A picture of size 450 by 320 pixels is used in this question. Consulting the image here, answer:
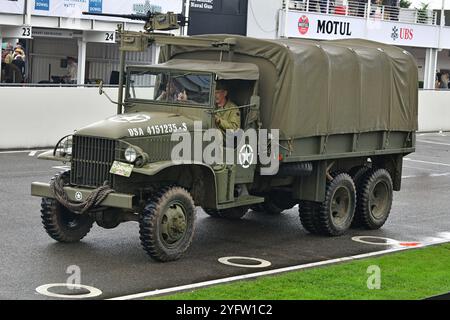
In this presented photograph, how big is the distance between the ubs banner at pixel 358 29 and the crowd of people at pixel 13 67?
14.2 metres

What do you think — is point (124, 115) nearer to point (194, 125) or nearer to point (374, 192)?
point (194, 125)

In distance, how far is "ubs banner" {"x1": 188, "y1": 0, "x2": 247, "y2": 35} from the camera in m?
40.5

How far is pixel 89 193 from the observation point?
1249cm

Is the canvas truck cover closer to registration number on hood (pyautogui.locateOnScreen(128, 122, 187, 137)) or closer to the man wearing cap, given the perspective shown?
the man wearing cap

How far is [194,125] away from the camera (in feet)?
43.3

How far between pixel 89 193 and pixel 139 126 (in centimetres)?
104

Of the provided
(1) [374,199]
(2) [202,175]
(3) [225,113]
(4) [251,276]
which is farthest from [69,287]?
(1) [374,199]

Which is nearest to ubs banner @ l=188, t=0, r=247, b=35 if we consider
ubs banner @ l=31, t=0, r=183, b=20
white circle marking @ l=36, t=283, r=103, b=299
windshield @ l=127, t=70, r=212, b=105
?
ubs banner @ l=31, t=0, r=183, b=20

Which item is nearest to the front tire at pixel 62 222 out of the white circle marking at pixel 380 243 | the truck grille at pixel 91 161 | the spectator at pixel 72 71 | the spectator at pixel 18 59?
the truck grille at pixel 91 161

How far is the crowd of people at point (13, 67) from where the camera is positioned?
2927cm

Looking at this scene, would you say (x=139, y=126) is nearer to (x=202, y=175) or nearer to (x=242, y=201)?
(x=202, y=175)

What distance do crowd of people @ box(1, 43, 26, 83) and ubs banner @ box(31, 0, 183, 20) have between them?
1.71 meters
